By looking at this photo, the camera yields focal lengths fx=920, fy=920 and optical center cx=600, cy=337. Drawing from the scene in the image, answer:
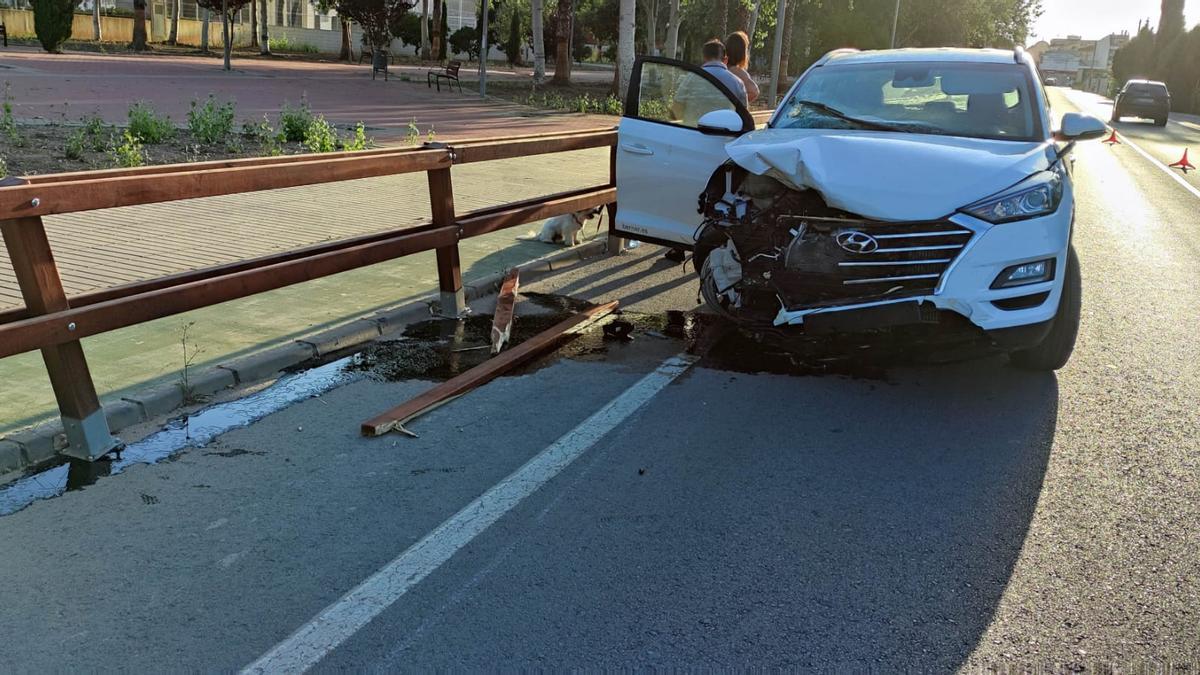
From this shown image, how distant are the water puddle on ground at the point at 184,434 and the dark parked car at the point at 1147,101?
40.6 metres

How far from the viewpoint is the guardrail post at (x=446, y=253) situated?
651cm

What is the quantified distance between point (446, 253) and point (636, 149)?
1.77 metres

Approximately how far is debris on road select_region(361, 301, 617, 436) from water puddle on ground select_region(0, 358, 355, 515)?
665mm

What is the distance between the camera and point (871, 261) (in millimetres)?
4617

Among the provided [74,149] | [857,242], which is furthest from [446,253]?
[74,149]

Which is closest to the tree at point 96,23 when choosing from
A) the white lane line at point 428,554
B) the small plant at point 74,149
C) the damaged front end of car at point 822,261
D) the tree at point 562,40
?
the tree at point 562,40

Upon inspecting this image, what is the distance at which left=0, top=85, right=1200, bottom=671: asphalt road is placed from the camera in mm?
2912

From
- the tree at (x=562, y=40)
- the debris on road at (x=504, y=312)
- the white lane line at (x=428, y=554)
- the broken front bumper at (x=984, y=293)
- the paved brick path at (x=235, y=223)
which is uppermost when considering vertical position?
the tree at (x=562, y=40)

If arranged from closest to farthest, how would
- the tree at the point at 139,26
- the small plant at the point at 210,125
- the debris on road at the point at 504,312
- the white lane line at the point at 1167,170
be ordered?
the debris on road at the point at 504,312, the small plant at the point at 210,125, the white lane line at the point at 1167,170, the tree at the point at 139,26

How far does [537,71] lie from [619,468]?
95.1 feet

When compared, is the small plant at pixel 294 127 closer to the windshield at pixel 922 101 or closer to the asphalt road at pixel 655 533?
the windshield at pixel 922 101

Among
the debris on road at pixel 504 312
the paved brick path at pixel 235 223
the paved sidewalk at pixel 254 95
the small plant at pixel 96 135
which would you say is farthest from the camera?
the paved sidewalk at pixel 254 95

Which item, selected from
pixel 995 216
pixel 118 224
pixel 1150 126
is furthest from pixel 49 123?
pixel 1150 126

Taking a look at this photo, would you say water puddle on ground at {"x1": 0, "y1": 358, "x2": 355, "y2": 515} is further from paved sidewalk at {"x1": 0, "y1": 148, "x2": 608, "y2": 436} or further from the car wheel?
the car wheel
